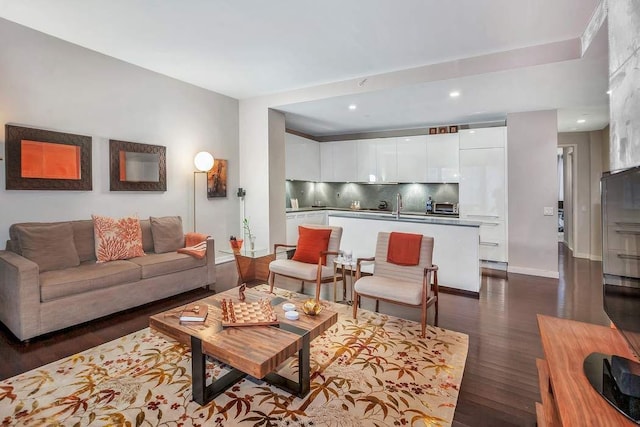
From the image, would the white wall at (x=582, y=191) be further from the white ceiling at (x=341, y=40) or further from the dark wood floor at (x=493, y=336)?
the dark wood floor at (x=493, y=336)

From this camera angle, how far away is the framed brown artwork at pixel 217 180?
17.5 feet

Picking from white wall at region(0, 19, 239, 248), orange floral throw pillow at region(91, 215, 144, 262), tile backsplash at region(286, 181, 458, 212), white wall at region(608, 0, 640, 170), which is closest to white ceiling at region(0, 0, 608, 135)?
white wall at region(0, 19, 239, 248)

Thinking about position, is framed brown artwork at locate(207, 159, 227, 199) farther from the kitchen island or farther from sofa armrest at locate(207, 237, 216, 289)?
the kitchen island

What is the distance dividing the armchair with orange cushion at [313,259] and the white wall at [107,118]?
6.55 feet

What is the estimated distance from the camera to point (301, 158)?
7.24m

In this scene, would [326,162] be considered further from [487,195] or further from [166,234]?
[166,234]

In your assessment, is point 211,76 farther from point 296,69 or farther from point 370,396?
point 370,396

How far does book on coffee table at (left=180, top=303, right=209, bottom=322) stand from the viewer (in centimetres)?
223

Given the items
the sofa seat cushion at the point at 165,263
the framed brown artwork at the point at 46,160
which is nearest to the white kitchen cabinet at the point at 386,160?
the sofa seat cushion at the point at 165,263

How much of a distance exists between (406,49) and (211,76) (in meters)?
2.70

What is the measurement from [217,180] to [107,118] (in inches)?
69.5

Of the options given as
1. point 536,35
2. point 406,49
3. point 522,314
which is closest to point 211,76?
point 406,49

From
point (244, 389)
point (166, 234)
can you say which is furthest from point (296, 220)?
point (244, 389)

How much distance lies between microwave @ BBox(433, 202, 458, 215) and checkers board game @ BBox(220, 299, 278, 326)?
5002mm
